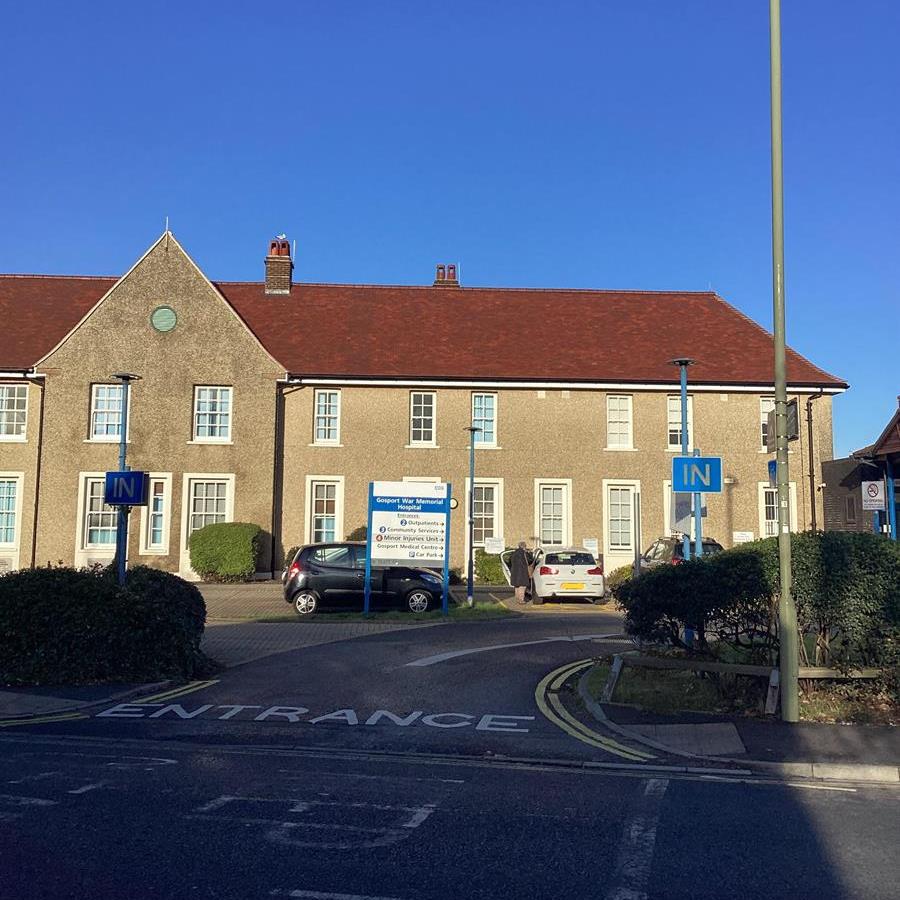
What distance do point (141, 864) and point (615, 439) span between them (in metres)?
25.1

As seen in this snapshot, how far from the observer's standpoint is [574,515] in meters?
28.3

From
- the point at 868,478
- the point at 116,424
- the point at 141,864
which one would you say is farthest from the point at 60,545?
the point at 868,478

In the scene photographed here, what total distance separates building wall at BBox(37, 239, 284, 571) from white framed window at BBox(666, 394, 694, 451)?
42.2 feet

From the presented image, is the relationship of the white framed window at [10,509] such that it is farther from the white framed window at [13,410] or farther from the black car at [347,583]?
the black car at [347,583]

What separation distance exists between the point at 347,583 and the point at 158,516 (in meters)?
10.3

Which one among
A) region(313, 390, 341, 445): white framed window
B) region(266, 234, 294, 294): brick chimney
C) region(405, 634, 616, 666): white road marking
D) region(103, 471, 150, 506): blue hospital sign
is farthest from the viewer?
region(266, 234, 294, 294): brick chimney

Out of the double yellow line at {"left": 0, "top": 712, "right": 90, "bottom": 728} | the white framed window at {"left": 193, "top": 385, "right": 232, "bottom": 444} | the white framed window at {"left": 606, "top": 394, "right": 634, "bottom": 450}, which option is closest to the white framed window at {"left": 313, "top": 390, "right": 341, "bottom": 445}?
the white framed window at {"left": 193, "top": 385, "right": 232, "bottom": 444}

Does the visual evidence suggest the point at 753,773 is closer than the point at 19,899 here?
No

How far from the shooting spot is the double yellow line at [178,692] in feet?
35.1

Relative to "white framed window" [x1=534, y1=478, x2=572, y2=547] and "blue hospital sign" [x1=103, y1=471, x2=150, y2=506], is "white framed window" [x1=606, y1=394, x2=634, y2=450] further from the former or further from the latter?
"blue hospital sign" [x1=103, y1=471, x2=150, y2=506]

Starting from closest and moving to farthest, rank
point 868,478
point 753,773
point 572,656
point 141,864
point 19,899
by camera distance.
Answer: point 19,899 < point 141,864 < point 753,773 < point 572,656 < point 868,478

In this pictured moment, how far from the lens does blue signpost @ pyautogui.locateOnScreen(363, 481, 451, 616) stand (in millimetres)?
19328

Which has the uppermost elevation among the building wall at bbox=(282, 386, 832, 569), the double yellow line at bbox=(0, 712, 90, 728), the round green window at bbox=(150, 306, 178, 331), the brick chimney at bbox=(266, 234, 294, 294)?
the brick chimney at bbox=(266, 234, 294, 294)

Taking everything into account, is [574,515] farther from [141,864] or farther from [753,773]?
[141,864]
